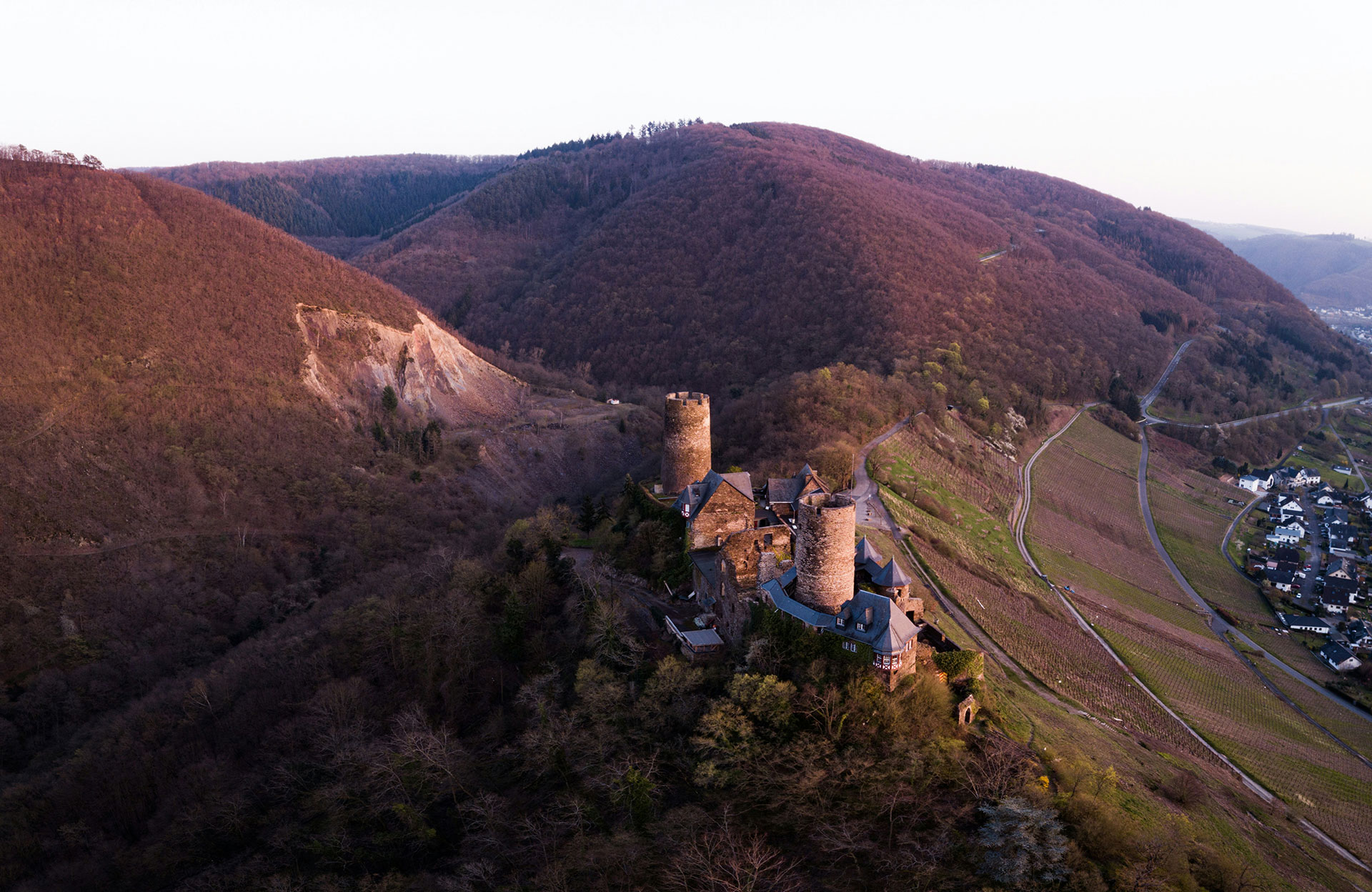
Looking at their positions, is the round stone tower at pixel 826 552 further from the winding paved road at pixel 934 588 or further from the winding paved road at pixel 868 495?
the winding paved road at pixel 934 588

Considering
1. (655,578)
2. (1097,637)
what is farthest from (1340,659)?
(655,578)

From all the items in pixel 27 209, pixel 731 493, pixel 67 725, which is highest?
pixel 27 209

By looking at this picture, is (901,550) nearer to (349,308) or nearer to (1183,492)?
(1183,492)

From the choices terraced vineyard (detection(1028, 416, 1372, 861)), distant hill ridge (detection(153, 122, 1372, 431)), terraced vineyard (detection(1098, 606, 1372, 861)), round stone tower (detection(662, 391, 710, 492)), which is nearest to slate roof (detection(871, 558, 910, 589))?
round stone tower (detection(662, 391, 710, 492))

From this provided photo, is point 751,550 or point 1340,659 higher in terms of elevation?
point 751,550

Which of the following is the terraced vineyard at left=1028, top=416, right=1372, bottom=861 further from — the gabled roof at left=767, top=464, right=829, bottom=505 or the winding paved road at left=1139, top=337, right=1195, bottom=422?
the gabled roof at left=767, top=464, right=829, bottom=505

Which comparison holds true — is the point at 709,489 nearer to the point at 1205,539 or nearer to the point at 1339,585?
the point at 1339,585

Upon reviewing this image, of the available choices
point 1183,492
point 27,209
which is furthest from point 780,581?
point 27,209
